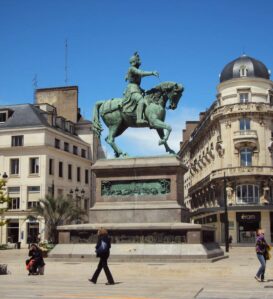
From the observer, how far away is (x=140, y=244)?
19766 millimetres

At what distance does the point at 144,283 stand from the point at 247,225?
154 feet

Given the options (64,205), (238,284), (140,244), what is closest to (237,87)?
(64,205)

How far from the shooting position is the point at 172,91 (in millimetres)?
22859

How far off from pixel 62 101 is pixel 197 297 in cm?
6150

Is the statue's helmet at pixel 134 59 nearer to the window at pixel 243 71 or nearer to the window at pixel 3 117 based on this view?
the window at pixel 243 71

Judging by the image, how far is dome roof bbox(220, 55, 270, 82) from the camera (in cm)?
6153

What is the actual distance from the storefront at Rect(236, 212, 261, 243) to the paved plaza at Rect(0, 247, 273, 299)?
136ft

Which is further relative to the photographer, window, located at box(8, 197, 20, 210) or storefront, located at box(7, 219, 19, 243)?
window, located at box(8, 197, 20, 210)

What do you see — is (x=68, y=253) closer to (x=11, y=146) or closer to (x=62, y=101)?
(x=11, y=146)

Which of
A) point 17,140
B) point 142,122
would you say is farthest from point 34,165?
point 142,122

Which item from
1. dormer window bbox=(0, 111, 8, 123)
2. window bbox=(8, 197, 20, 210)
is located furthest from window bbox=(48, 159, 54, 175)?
dormer window bbox=(0, 111, 8, 123)

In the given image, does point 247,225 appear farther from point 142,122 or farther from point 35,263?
point 35,263

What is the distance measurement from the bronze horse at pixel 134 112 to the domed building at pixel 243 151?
112 feet

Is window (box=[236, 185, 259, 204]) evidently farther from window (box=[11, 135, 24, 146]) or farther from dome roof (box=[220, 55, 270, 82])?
window (box=[11, 135, 24, 146])
